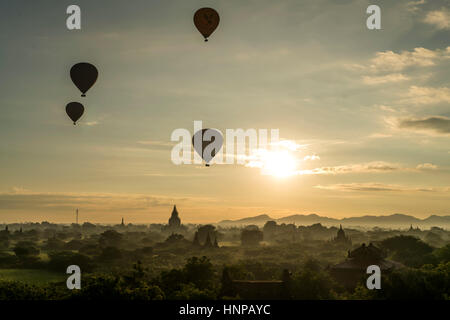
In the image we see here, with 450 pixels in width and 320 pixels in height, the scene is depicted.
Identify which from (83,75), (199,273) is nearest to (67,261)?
(199,273)

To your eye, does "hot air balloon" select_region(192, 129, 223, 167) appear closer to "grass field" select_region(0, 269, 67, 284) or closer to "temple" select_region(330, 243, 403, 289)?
"temple" select_region(330, 243, 403, 289)

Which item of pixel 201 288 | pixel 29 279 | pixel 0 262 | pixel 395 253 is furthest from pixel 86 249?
pixel 201 288

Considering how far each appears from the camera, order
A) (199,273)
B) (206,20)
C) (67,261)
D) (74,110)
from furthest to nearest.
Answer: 1. (67,261)
2. (199,273)
3. (74,110)
4. (206,20)

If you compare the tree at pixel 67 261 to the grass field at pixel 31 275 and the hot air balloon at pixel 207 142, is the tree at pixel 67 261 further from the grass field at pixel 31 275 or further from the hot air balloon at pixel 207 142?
the hot air balloon at pixel 207 142

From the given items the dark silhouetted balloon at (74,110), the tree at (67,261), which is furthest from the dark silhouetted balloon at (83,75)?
the tree at (67,261)

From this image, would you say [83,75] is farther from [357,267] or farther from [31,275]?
[31,275]
